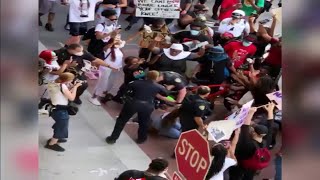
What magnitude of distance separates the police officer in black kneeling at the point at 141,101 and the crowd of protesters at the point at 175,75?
0.01 meters

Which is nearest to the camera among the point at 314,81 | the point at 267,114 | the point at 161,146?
the point at 314,81

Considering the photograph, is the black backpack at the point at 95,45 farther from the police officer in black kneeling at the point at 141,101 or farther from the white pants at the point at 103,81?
the police officer in black kneeling at the point at 141,101

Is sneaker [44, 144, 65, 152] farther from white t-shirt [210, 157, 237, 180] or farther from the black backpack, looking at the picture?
white t-shirt [210, 157, 237, 180]

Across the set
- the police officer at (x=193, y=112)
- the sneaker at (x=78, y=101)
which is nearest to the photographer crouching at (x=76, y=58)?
the sneaker at (x=78, y=101)

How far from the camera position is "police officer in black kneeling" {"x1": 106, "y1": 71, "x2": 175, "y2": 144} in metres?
9.00

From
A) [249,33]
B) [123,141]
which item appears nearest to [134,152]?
[123,141]

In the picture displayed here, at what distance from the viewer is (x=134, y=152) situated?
29.8ft

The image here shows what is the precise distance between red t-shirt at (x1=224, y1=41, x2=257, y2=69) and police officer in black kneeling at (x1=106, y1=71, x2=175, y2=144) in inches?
83.8

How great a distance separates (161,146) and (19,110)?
720cm

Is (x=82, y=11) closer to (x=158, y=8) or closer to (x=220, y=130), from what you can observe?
(x=158, y=8)

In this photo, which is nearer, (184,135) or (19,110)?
(19,110)

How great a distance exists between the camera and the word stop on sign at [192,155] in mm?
4664

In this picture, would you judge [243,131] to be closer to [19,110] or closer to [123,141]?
[123,141]

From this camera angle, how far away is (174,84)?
384 inches
